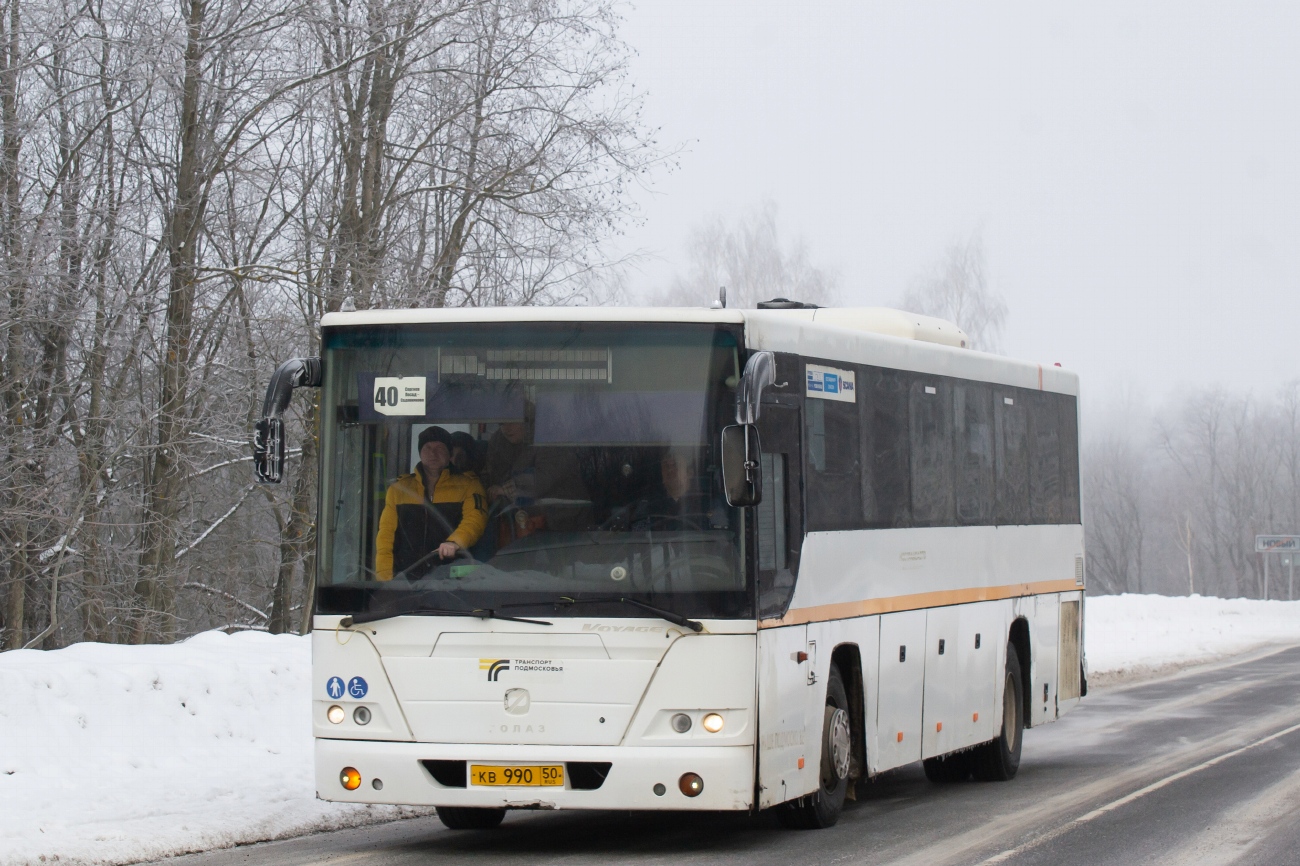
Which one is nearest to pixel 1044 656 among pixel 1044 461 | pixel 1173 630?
pixel 1044 461

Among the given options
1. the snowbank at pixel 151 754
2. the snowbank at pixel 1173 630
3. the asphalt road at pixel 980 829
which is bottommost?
the snowbank at pixel 1173 630

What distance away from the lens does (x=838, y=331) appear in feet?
33.2

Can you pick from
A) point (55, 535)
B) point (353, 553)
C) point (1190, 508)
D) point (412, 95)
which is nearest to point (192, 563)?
point (55, 535)

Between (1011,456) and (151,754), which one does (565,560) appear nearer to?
(151,754)

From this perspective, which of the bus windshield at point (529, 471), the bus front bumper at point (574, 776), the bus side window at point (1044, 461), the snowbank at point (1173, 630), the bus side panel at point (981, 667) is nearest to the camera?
the bus front bumper at point (574, 776)

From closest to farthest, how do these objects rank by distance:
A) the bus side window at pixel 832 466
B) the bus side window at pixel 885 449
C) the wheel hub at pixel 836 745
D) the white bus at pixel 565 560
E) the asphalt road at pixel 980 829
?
the white bus at pixel 565 560, the asphalt road at pixel 980 829, the bus side window at pixel 832 466, the wheel hub at pixel 836 745, the bus side window at pixel 885 449

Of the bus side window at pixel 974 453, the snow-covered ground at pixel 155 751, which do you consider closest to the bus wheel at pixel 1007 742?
the bus side window at pixel 974 453

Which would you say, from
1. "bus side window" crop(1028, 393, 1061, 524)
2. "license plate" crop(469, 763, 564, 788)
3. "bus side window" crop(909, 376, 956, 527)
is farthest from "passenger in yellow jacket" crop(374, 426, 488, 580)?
"bus side window" crop(1028, 393, 1061, 524)

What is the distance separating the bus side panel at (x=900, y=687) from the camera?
34.4ft

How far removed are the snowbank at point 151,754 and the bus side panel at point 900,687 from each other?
10.8ft

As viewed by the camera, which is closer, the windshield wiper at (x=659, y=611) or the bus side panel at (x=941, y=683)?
the windshield wiper at (x=659, y=611)

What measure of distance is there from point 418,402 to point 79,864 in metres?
2.91

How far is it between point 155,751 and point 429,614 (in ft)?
12.8

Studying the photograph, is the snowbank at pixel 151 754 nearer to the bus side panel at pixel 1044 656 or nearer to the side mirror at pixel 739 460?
the side mirror at pixel 739 460
